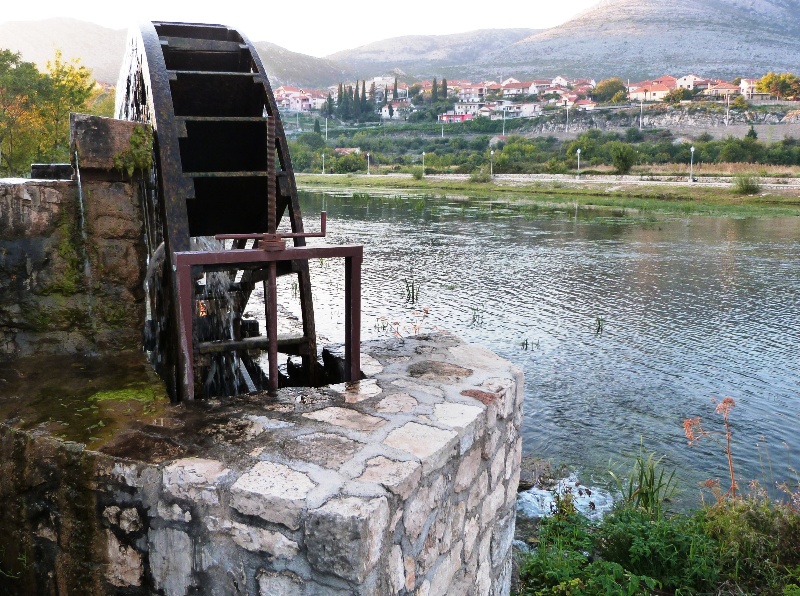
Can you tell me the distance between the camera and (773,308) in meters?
13.3

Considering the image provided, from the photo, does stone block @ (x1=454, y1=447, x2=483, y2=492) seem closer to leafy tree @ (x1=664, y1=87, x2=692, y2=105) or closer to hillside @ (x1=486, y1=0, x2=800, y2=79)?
leafy tree @ (x1=664, y1=87, x2=692, y2=105)

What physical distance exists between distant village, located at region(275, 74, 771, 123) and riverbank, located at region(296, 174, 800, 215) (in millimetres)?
42522

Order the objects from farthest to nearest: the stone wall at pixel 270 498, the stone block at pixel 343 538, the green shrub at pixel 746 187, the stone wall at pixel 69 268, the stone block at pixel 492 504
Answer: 1. the green shrub at pixel 746 187
2. the stone wall at pixel 69 268
3. the stone block at pixel 492 504
4. the stone wall at pixel 270 498
5. the stone block at pixel 343 538

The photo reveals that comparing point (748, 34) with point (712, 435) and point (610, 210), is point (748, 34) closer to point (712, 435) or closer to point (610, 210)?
point (610, 210)

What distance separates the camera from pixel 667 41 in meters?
148

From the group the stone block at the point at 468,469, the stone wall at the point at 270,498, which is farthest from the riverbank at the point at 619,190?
the stone wall at the point at 270,498

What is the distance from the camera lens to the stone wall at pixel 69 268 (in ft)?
13.6

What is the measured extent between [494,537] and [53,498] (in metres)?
2.12

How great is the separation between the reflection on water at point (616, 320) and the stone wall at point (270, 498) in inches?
154

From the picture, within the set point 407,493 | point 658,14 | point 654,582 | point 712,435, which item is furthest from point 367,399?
point 658,14

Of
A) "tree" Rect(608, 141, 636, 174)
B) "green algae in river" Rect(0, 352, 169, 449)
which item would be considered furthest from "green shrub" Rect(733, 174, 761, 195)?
"green algae in river" Rect(0, 352, 169, 449)

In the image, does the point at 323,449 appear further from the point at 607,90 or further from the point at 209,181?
the point at 607,90

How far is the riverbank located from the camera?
32906 millimetres

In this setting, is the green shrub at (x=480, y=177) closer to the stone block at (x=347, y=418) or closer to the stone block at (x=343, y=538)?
the stone block at (x=347, y=418)
